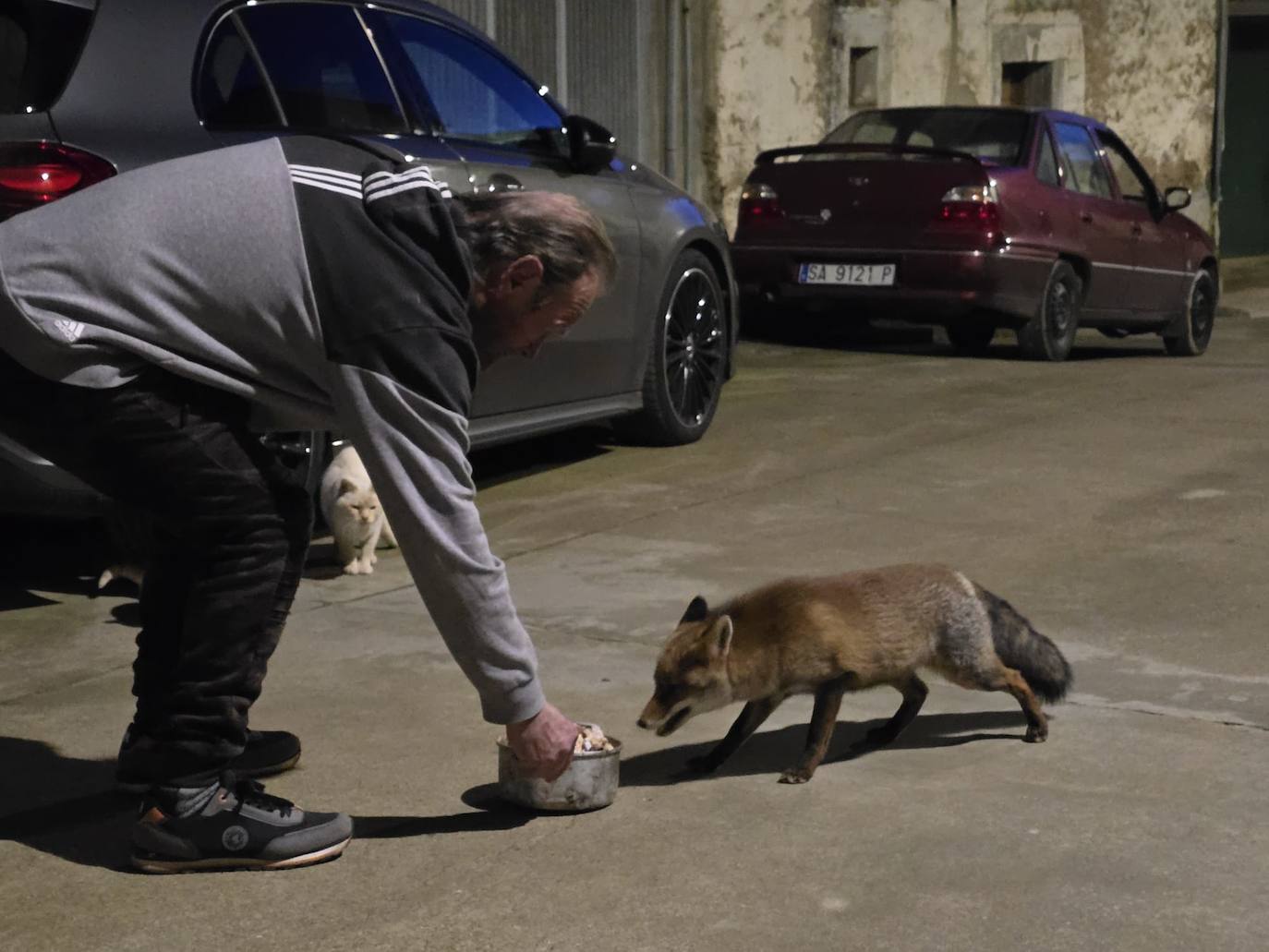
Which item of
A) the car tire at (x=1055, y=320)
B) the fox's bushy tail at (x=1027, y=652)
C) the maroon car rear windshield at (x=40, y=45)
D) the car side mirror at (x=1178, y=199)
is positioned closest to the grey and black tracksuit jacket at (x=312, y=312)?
the fox's bushy tail at (x=1027, y=652)

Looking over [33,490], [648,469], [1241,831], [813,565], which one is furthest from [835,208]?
[1241,831]

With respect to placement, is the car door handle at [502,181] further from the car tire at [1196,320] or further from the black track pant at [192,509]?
the car tire at [1196,320]

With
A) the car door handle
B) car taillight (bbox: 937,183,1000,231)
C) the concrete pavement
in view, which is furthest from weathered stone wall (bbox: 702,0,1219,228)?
the car door handle

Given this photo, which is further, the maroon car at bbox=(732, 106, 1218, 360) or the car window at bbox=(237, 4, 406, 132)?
the maroon car at bbox=(732, 106, 1218, 360)

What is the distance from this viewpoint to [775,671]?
432 cm

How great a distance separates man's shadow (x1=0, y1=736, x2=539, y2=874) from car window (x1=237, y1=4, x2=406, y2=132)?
2.53 metres

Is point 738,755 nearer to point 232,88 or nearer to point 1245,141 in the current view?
point 232,88

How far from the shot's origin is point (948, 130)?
13.1 m

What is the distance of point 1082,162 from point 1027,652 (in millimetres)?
9247

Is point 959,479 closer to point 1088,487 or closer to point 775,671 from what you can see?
point 1088,487

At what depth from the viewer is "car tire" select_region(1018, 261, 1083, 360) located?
12.5 m

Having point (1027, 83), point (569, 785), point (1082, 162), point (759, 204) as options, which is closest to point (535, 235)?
point (569, 785)

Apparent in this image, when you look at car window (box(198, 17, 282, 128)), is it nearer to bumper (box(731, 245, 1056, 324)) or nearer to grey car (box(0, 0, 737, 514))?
grey car (box(0, 0, 737, 514))

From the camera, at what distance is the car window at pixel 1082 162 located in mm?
13023
